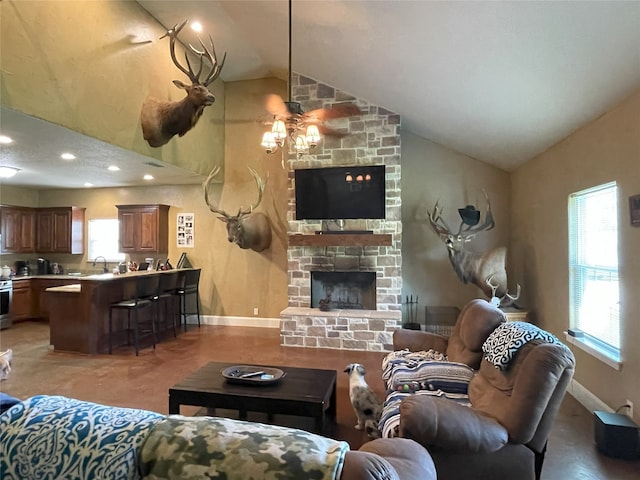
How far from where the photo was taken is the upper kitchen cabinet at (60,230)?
24.4 feet

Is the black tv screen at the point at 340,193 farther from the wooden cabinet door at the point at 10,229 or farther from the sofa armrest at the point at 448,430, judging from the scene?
the wooden cabinet door at the point at 10,229

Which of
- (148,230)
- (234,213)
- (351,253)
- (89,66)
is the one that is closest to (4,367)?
(148,230)

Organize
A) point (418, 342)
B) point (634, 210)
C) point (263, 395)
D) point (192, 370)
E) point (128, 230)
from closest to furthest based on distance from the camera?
point (263, 395) → point (634, 210) → point (418, 342) → point (192, 370) → point (128, 230)

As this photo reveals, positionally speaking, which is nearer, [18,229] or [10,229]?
[10,229]

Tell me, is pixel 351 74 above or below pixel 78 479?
above

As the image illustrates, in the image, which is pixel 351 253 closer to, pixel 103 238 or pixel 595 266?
pixel 595 266

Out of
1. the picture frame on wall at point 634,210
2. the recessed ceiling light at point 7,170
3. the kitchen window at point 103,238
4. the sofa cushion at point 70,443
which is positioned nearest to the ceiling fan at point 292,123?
the picture frame on wall at point 634,210

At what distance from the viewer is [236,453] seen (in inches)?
37.8

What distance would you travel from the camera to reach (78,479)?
1012 millimetres

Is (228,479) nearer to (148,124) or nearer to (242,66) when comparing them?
(148,124)

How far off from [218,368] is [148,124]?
3184mm

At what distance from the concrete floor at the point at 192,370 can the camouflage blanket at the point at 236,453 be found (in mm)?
2037

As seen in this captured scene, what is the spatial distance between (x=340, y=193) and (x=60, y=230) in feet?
19.6

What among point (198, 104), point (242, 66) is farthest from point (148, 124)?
point (242, 66)
